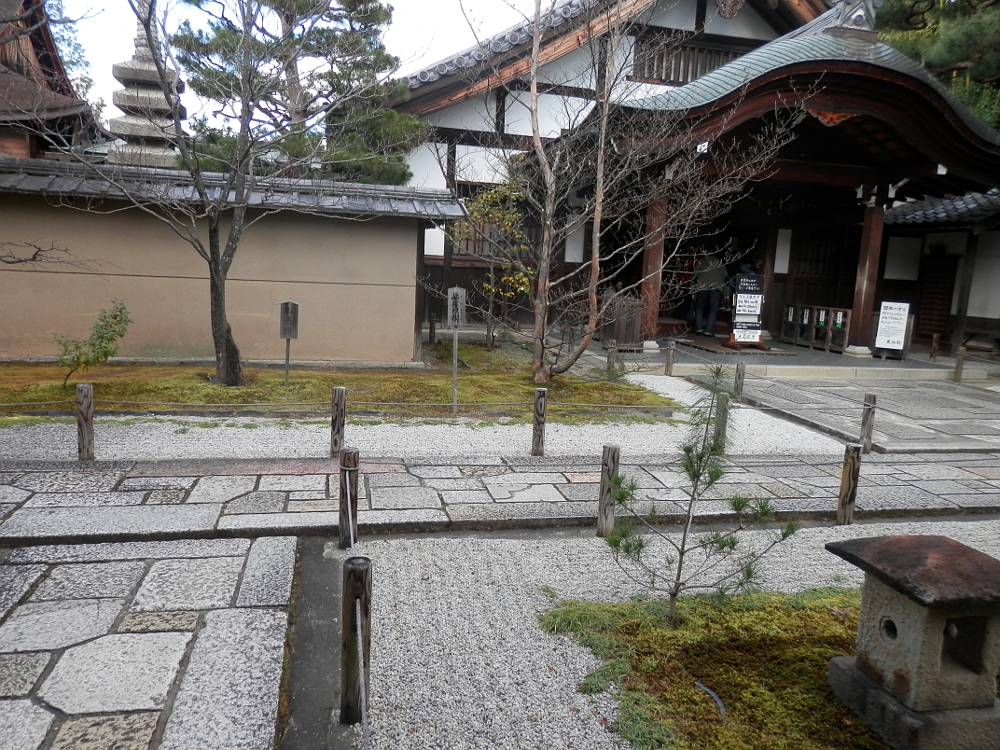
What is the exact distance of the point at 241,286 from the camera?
1134 cm


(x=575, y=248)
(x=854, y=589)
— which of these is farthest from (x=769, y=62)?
(x=854, y=589)

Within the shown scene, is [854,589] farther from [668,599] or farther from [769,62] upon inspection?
Answer: [769,62]

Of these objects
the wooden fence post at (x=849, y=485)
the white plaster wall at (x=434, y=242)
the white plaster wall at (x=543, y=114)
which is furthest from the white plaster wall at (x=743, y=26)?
the wooden fence post at (x=849, y=485)

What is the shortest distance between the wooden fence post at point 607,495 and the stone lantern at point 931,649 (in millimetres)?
2210

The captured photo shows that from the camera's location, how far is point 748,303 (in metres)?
14.8

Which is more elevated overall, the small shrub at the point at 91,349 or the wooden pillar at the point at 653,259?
the wooden pillar at the point at 653,259

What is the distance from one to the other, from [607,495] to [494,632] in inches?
71.1

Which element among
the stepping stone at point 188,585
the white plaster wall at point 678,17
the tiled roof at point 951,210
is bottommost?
the stepping stone at point 188,585

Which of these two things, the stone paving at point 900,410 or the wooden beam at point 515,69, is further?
the wooden beam at point 515,69

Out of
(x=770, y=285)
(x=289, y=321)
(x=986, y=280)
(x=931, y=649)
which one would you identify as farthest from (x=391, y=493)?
(x=986, y=280)

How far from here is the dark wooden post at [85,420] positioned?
6.29 metres

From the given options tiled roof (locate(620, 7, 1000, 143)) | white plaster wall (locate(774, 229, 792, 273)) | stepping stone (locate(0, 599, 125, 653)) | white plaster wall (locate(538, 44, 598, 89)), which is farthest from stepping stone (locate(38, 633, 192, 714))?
white plaster wall (locate(774, 229, 792, 273))

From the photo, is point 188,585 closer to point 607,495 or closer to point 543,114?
point 607,495

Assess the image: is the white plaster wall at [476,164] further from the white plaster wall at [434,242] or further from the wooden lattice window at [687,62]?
the wooden lattice window at [687,62]
